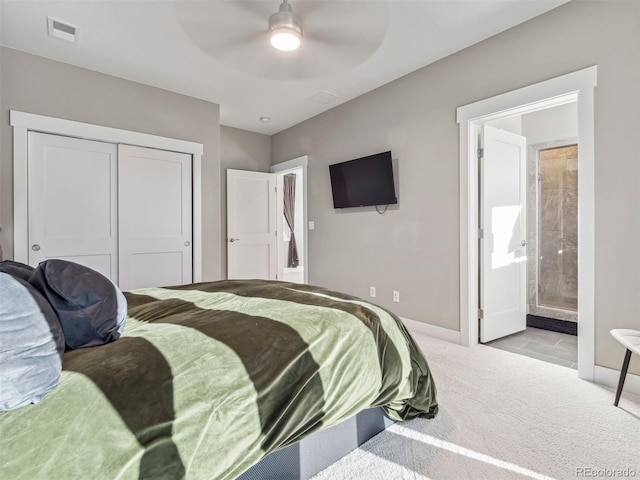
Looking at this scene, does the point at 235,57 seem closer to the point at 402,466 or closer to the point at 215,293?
the point at 215,293

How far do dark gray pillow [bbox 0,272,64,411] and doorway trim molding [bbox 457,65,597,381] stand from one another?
2.91 metres

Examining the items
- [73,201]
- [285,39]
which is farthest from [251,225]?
[285,39]

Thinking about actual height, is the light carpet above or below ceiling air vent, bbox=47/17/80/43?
below

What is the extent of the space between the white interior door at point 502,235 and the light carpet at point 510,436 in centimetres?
87

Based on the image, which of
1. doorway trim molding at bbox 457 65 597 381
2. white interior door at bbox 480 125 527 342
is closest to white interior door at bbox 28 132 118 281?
doorway trim molding at bbox 457 65 597 381

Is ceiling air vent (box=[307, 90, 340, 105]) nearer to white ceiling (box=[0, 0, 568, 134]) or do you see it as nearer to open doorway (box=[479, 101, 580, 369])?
white ceiling (box=[0, 0, 568, 134])

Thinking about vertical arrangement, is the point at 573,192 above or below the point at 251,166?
below

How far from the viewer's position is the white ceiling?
1750 mm

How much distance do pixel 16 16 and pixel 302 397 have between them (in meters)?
3.39

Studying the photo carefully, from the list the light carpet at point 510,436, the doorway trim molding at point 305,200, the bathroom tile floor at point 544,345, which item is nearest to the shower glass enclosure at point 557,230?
the bathroom tile floor at point 544,345

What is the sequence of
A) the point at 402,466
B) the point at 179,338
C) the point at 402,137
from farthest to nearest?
1. the point at 402,137
2. the point at 402,466
3. the point at 179,338

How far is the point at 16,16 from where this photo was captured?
95.7 inches

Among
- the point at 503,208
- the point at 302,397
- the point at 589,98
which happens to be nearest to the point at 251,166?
the point at 503,208

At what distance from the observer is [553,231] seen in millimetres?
4082
